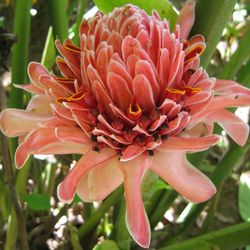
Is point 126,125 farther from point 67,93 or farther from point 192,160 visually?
point 192,160

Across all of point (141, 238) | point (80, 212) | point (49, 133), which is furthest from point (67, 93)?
point (80, 212)

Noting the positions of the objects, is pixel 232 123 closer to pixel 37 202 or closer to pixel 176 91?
pixel 176 91

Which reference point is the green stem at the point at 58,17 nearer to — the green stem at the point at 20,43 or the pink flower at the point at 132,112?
the green stem at the point at 20,43

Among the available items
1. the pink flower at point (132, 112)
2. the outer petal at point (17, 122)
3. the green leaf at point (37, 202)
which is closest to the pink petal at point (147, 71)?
the pink flower at point (132, 112)

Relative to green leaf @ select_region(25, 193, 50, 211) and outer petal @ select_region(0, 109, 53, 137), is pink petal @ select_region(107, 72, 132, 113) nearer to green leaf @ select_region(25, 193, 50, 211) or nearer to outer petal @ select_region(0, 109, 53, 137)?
outer petal @ select_region(0, 109, 53, 137)

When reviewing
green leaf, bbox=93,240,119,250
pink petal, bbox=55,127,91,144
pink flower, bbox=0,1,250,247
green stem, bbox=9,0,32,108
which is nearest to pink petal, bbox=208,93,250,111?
pink flower, bbox=0,1,250,247

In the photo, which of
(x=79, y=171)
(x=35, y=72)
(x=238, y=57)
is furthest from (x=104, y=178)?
(x=238, y=57)
